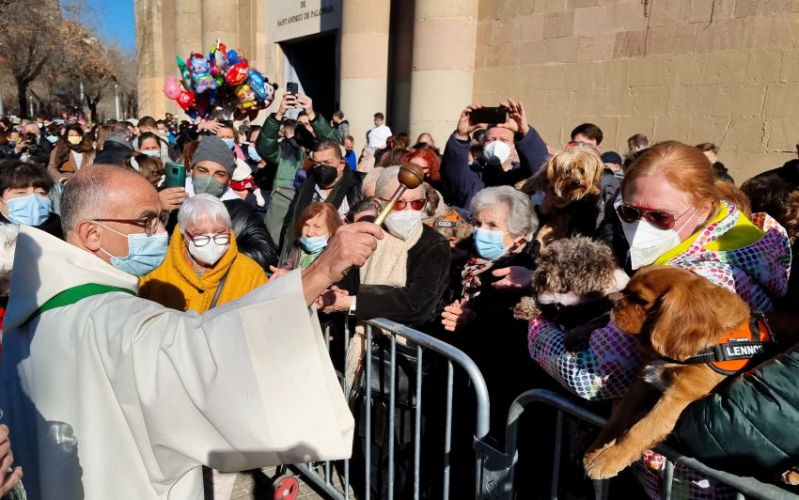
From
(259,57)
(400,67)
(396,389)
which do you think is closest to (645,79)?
(400,67)

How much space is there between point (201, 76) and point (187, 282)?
21.6ft

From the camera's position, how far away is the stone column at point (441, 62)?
9898 mm

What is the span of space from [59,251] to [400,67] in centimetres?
1154

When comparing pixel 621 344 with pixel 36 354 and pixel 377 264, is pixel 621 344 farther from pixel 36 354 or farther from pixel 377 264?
pixel 36 354

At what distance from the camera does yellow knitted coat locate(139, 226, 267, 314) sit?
290 cm

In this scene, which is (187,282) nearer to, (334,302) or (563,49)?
(334,302)

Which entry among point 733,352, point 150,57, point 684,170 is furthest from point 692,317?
point 150,57

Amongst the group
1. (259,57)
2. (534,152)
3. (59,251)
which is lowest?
(59,251)

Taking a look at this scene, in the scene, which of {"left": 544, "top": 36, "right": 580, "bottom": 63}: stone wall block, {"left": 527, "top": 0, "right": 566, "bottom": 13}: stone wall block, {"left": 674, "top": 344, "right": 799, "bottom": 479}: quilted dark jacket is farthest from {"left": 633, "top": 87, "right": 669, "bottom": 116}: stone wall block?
{"left": 674, "top": 344, "right": 799, "bottom": 479}: quilted dark jacket

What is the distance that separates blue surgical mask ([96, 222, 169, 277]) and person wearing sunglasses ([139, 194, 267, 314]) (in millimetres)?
602

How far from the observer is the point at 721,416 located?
1.52 metres

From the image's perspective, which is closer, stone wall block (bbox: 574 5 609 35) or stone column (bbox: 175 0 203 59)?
stone wall block (bbox: 574 5 609 35)

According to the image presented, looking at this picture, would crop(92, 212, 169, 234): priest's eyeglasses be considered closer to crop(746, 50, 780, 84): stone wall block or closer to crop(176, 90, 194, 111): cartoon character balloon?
crop(746, 50, 780, 84): stone wall block

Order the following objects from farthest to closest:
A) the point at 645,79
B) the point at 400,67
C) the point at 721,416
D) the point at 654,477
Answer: the point at 400,67 < the point at 645,79 < the point at 654,477 < the point at 721,416
